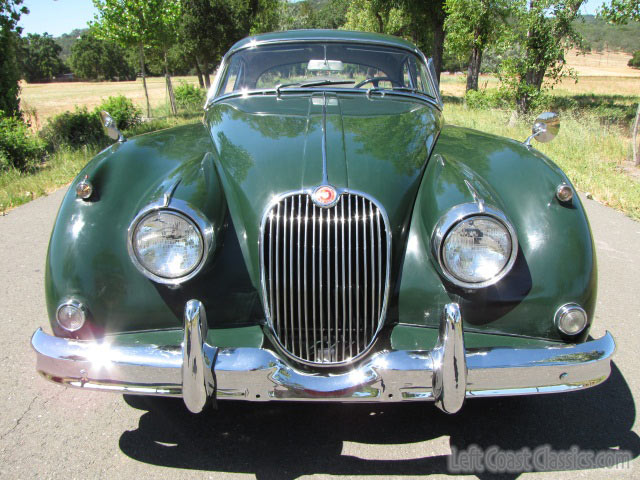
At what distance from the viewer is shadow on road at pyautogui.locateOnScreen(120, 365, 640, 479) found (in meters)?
2.24

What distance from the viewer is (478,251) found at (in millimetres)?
2074

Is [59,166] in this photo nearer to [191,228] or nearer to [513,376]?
[191,228]

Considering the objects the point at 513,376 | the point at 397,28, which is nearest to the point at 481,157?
the point at 513,376

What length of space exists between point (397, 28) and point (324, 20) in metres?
61.9

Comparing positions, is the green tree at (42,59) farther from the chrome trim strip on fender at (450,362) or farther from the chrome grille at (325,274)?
the chrome trim strip on fender at (450,362)

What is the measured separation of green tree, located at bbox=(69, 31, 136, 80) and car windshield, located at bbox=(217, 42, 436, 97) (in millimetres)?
82989

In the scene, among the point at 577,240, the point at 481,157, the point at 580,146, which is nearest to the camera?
the point at 577,240

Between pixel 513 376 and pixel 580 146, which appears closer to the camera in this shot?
pixel 513 376

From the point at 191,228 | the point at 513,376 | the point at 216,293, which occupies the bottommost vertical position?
the point at 513,376

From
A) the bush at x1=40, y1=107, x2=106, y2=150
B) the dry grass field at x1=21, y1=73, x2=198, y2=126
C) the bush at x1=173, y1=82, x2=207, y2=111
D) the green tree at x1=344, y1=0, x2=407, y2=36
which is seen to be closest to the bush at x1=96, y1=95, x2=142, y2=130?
the bush at x1=40, y1=107, x2=106, y2=150

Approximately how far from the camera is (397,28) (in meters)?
28.8

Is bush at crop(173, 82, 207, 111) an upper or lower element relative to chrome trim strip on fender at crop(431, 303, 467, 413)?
lower

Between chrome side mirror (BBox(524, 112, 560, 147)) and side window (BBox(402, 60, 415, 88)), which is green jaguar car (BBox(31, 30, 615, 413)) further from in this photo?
side window (BBox(402, 60, 415, 88))

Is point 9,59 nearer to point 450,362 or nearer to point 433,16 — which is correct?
point 450,362
